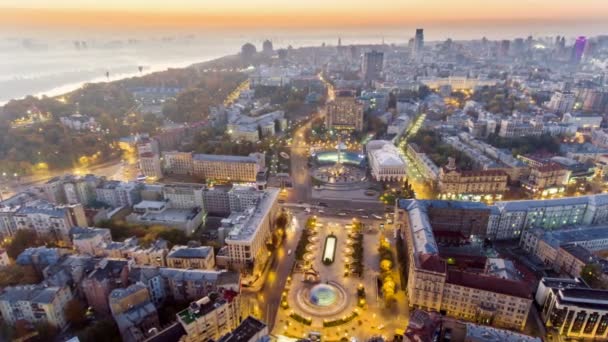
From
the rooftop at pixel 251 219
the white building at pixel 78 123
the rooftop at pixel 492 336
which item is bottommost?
the rooftop at pixel 492 336

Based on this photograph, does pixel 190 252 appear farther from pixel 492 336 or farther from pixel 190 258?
pixel 492 336

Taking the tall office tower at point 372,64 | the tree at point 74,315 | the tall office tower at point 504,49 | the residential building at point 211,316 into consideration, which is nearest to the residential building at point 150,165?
the tree at point 74,315

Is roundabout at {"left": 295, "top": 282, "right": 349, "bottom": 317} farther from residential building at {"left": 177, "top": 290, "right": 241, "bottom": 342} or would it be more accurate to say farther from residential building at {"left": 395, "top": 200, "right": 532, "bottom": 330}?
residential building at {"left": 177, "top": 290, "right": 241, "bottom": 342}

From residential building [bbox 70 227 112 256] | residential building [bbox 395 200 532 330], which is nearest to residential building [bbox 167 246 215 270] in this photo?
residential building [bbox 70 227 112 256]

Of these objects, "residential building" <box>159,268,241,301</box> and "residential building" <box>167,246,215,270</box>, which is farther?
"residential building" <box>167,246,215,270</box>

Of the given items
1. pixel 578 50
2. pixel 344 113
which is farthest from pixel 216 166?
pixel 578 50

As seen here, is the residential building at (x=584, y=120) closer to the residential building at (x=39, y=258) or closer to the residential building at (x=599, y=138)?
the residential building at (x=599, y=138)
